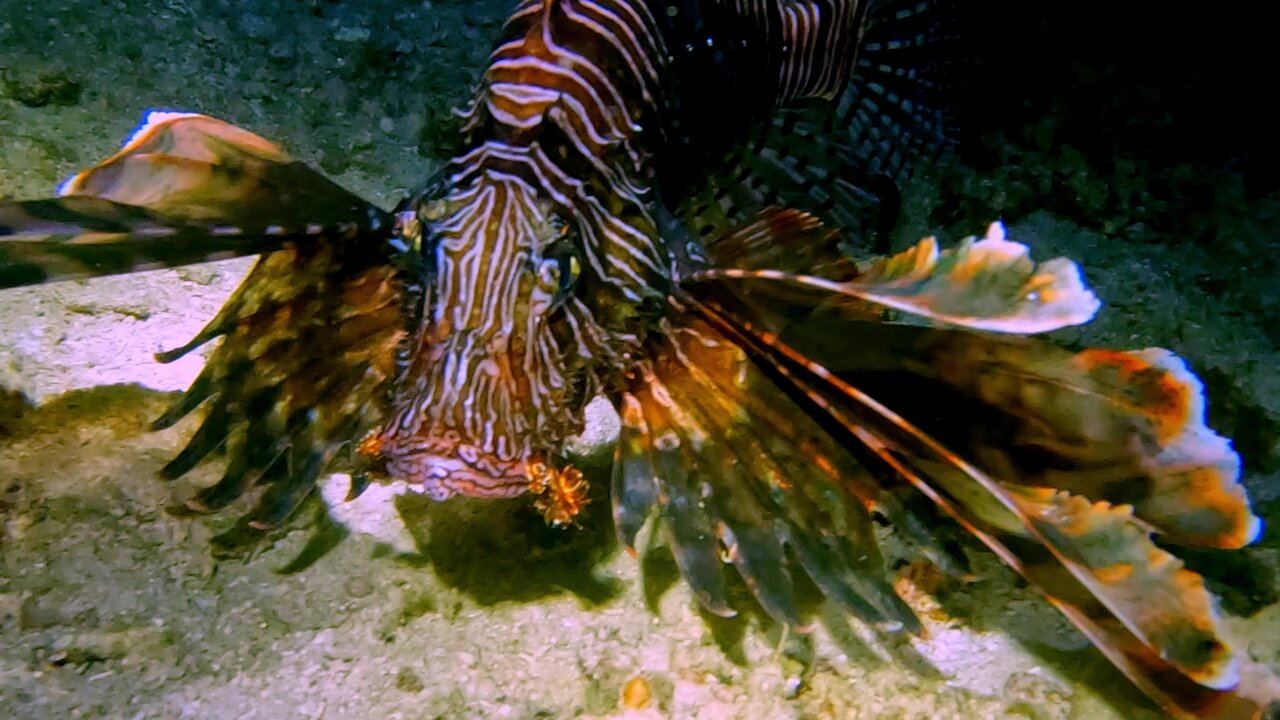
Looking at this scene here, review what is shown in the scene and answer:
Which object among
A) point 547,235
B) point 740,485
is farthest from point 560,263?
point 740,485

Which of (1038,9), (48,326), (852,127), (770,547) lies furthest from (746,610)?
(1038,9)

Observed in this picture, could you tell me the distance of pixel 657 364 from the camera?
2039 mm

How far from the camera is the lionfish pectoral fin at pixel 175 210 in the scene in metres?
1.50

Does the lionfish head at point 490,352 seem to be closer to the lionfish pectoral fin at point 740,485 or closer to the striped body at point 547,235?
the striped body at point 547,235

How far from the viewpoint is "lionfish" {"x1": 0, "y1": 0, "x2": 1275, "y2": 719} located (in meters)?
Answer: 1.43

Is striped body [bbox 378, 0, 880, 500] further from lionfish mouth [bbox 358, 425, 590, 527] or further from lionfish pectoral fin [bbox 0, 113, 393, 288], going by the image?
lionfish pectoral fin [bbox 0, 113, 393, 288]

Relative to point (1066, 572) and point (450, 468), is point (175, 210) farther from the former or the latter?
point (1066, 572)

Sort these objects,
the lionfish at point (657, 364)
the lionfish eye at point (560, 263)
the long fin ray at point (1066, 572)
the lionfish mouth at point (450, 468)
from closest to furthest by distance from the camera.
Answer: the long fin ray at point (1066, 572) < the lionfish at point (657, 364) < the lionfish mouth at point (450, 468) < the lionfish eye at point (560, 263)

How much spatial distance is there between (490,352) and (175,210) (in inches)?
30.0

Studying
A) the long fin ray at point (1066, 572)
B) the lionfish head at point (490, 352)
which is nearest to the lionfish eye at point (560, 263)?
the lionfish head at point (490, 352)

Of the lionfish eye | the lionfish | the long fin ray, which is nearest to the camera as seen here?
the long fin ray

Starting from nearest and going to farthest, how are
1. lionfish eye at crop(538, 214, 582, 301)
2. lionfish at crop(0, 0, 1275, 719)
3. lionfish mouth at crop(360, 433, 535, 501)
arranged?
lionfish at crop(0, 0, 1275, 719) < lionfish mouth at crop(360, 433, 535, 501) < lionfish eye at crop(538, 214, 582, 301)

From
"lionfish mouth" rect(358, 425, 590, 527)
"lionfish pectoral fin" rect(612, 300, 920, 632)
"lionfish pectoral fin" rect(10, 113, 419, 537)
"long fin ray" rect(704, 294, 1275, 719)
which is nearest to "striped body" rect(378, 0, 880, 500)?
"lionfish mouth" rect(358, 425, 590, 527)

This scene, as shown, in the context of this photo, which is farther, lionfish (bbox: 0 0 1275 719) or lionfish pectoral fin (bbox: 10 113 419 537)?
lionfish pectoral fin (bbox: 10 113 419 537)
